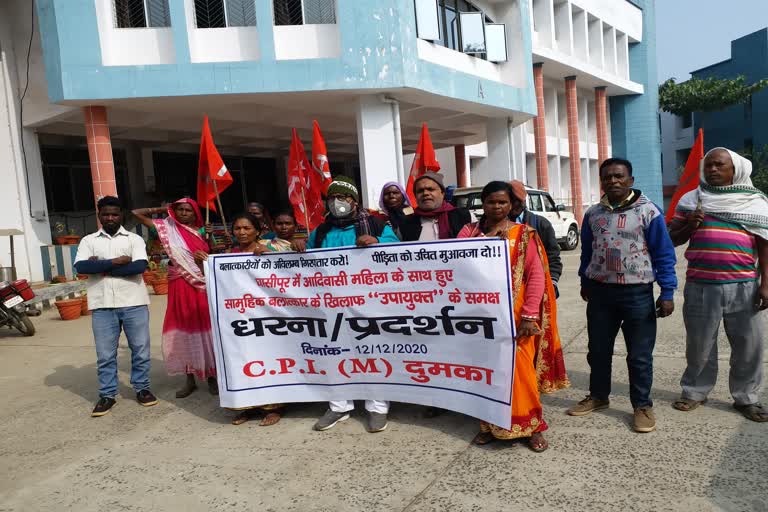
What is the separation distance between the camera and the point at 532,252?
9.95ft

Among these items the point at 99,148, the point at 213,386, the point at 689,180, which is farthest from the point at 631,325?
the point at 99,148

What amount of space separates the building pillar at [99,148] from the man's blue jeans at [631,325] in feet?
31.7

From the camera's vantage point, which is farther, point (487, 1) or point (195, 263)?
point (487, 1)

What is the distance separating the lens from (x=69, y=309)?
27.3ft

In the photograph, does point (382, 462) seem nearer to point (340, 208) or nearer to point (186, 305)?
point (340, 208)

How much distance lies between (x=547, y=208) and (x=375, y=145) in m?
5.21

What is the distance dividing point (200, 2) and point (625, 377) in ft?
32.5

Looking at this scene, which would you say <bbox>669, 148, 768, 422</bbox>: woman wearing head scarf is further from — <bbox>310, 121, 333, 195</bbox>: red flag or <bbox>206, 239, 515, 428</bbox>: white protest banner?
Result: <bbox>310, 121, 333, 195</bbox>: red flag

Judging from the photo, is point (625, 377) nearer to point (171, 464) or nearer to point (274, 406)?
point (274, 406)

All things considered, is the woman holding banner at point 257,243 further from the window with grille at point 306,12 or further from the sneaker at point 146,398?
the window with grille at point 306,12

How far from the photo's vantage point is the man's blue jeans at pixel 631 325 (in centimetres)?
317

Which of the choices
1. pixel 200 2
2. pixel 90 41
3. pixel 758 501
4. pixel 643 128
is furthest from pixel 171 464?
pixel 643 128

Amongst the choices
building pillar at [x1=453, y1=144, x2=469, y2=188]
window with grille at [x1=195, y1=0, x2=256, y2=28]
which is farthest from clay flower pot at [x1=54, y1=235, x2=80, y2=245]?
building pillar at [x1=453, y1=144, x2=469, y2=188]

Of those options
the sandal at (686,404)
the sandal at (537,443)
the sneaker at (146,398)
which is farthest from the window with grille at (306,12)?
the sandal at (537,443)
